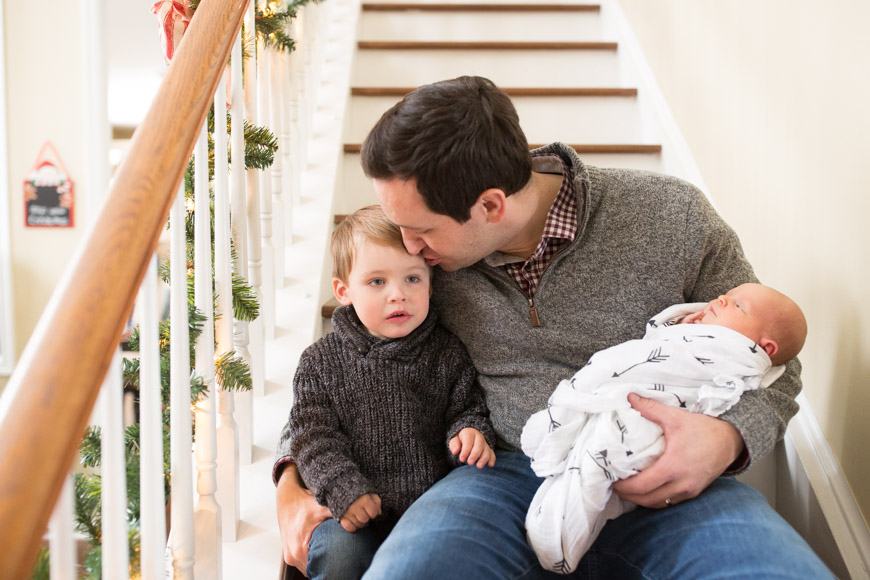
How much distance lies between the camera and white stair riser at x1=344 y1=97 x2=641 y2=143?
2549mm

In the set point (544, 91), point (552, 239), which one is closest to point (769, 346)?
point (552, 239)

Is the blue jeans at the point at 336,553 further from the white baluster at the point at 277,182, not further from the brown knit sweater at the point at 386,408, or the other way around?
the white baluster at the point at 277,182

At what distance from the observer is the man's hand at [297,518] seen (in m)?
1.18

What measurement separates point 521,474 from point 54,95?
3.47 meters

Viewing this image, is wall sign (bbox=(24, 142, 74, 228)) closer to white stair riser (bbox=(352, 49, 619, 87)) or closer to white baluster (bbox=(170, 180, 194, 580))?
white stair riser (bbox=(352, 49, 619, 87))

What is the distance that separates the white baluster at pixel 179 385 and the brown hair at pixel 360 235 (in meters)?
0.36

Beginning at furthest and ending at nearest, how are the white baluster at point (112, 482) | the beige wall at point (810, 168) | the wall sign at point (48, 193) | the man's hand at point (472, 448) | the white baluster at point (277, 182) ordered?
the wall sign at point (48, 193)
the white baluster at point (277, 182)
the beige wall at point (810, 168)
the man's hand at point (472, 448)
the white baluster at point (112, 482)

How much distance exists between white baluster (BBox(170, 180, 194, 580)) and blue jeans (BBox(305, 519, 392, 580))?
19 cm

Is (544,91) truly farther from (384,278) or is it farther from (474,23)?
(384,278)

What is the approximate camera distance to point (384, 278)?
A: 1.31m

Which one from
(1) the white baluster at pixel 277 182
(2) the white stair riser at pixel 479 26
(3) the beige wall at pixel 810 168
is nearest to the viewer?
(3) the beige wall at pixel 810 168

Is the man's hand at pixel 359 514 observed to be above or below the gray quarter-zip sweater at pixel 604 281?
below

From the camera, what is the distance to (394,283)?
4.25 feet

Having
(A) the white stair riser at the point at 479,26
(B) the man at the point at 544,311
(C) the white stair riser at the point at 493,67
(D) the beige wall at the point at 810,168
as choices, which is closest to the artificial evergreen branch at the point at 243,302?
(B) the man at the point at 544,311
